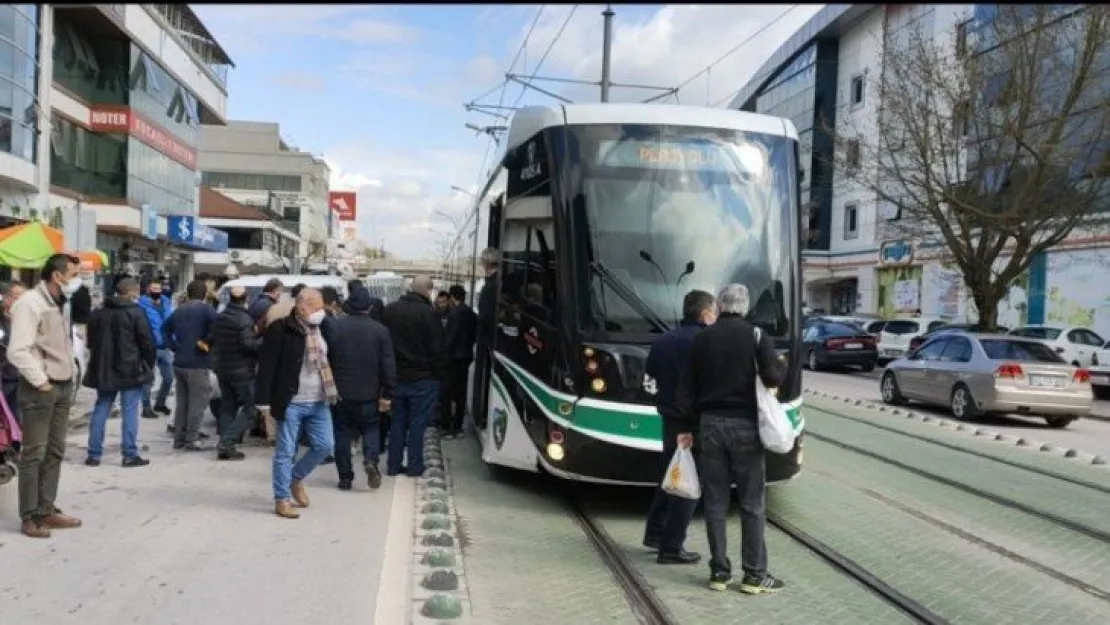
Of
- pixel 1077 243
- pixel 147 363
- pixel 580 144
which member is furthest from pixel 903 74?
pixel 147 363

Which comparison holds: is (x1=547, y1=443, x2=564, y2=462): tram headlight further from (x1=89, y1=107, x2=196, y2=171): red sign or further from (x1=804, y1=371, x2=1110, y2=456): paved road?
(x1=89, y1=107, x2=196, y2=171): red sign

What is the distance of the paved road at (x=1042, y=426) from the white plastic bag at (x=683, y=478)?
30.2 feet

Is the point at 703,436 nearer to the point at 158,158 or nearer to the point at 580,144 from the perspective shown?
the point at 580,144

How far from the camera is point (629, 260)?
25.8 ft

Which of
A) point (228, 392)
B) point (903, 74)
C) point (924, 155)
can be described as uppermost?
point (903, 74)

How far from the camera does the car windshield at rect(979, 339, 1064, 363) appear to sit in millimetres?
15688

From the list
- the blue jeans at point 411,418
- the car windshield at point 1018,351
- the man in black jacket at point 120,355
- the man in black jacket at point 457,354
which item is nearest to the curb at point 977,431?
the car windshield at point 1018,351

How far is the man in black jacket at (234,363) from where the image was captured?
9867 mm

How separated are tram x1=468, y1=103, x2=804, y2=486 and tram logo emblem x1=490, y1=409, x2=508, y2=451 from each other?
112 mm

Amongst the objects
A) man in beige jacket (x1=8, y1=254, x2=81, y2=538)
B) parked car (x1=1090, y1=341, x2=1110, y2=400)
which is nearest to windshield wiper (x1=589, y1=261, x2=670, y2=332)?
man in beige jacket (x1=8, y1=254, x2=81, y2=538)

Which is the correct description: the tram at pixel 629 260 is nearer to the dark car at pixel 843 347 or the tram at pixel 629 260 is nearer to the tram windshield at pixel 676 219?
the tram windshield at pixel 676 219

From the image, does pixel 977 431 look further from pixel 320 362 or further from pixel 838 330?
pixel 838 330

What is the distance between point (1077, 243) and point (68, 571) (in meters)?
30.7

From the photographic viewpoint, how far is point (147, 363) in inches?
354
